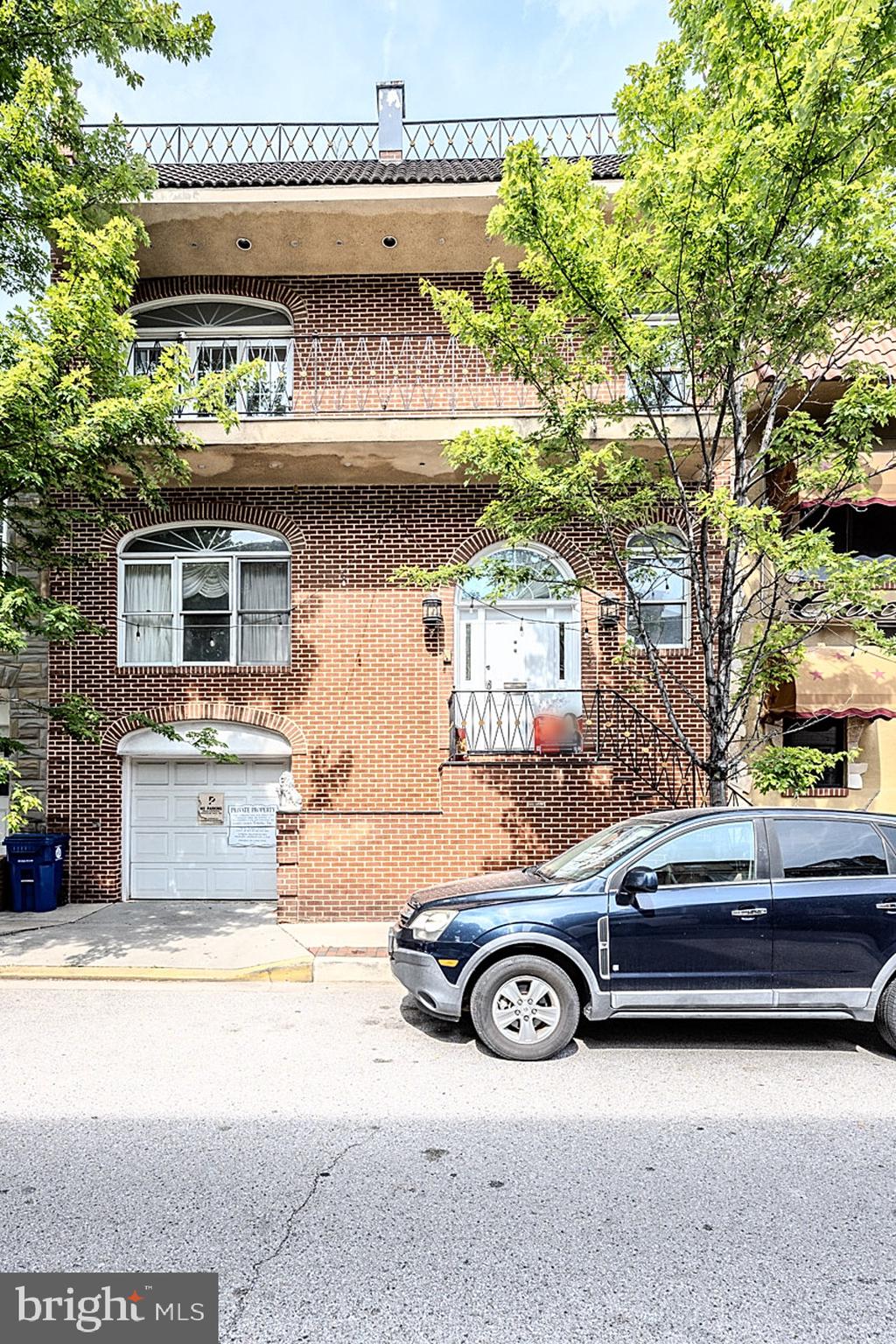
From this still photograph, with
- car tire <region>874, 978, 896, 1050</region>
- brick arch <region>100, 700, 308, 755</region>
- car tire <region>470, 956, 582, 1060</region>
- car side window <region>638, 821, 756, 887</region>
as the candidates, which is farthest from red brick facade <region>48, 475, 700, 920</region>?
car tire <region>874, 978, 896, 1050</region>

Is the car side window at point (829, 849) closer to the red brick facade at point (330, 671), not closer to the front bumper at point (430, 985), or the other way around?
the front bumper at point (430, 985)

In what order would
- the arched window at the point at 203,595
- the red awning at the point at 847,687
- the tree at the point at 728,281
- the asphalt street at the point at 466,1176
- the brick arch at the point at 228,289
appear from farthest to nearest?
the brick arch at the point at 228,289 < the arched window at the point at 203,595 < the red awning at the point at 847,687 < the tree at the point at 728,281 < the asphalt street at the point at 466,1176

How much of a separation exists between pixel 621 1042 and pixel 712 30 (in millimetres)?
7818

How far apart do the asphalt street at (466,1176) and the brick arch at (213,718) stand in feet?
15.5

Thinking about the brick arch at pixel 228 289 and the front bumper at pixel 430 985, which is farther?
the brick arch at pixel 228 289

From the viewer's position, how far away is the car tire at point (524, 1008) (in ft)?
16.7

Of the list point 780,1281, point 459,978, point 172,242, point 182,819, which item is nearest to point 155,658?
point 182,819

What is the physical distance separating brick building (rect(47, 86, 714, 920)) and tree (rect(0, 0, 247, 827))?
143 cm

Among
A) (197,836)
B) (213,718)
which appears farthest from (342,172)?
(197,836)

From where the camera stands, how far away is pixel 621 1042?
17.7 feet

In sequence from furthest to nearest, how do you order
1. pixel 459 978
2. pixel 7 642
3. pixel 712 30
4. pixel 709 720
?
pixel 709 720
pixel 7 642
pixel 712 30
pixel 459 978

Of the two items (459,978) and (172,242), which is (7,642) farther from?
(172,242)

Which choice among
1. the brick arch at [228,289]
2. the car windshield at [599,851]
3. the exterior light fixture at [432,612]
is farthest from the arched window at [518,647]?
the brick arch at [228,289]

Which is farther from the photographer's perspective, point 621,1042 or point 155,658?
point 155,658
